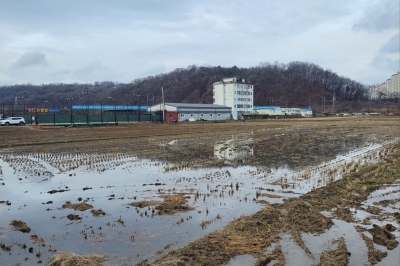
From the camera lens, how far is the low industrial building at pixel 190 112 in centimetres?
6112

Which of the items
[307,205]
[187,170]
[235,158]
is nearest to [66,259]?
[307,205]

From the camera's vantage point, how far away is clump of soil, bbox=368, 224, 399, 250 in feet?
19.6

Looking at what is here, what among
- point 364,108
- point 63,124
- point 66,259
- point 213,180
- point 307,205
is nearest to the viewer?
point 66,259

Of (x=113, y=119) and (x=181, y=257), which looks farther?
(x=113, y=119)

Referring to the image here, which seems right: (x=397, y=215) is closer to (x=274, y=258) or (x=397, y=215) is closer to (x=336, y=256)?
(x=336, y=256)

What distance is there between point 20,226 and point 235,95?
75042 millimetres

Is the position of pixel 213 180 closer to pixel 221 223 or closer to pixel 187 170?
pixel 187 170

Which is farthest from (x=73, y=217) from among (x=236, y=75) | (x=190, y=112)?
(x=236, y=75)

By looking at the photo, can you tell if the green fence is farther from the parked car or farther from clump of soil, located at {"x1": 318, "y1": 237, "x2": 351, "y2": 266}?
clump of soil, located at {"x1": 318, "y1": 237, "x2": 351, "y2": 266}

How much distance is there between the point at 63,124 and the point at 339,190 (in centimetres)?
4223

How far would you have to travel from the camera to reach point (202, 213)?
Result: 8047 mm

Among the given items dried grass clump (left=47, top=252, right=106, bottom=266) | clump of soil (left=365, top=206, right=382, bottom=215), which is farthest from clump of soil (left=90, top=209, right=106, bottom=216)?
clump of soil (left=365, top=206, right=382, bottom=215)

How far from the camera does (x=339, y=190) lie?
9.77 m

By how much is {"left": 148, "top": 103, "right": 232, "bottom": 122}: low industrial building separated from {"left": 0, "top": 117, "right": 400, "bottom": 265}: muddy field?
1814 inches
